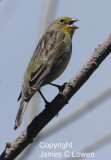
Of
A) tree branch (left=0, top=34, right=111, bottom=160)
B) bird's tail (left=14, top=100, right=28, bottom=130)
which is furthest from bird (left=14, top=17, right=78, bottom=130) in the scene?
tree branch (left=0, top=34, right=111, bottom=160)

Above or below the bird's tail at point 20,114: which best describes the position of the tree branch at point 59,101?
above

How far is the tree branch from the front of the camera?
3.08 metres

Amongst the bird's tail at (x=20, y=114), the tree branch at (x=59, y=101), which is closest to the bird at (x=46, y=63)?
the bird's tail at (x=20, y=114)

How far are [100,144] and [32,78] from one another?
6.76 feet

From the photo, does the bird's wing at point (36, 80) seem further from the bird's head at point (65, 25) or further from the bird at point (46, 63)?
the bird's head at point (65, 25)

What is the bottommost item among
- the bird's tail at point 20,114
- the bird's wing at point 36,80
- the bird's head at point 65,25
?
the bird's tail at point 20,114

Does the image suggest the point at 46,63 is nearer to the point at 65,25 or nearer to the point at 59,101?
the point at 65,25

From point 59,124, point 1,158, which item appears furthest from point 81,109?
point 1,158

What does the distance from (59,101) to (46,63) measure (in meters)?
2.08

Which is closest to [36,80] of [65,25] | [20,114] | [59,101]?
[20,114]

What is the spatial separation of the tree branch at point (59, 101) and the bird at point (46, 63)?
3.11ft

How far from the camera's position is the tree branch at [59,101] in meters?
3.08

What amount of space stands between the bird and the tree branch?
949 millimetres

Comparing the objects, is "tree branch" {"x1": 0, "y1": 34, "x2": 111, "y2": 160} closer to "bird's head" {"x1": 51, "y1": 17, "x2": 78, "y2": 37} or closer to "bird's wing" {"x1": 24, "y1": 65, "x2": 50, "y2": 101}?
"bird's wing" {"x1": 24, "y1": 65, "x2": 50, "y2": 101}
